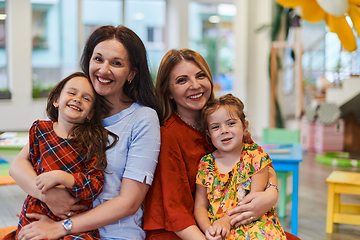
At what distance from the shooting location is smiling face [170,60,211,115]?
150 centimetres

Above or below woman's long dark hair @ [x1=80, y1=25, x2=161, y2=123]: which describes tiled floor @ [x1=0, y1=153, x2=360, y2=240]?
below

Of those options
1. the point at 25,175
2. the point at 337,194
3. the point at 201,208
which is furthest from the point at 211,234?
the point at 337,194

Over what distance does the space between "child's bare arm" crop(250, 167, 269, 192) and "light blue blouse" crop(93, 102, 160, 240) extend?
0.38 meters

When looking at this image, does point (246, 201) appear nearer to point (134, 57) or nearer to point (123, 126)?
point (123, 126)

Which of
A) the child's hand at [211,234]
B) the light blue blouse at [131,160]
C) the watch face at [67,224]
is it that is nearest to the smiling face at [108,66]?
the light blue blouse at [131,160]

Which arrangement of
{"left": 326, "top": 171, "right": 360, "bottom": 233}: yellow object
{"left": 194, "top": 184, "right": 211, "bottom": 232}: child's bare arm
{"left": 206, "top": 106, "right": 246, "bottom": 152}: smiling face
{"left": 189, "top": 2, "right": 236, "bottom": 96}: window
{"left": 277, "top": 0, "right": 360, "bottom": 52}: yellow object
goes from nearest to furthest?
{"left": 277, "top": 0, "right": 360, "bottom": 52}: yellow object → {"left": 194, "top": 184, "right": 211, "bottom": 232}: child's bare arm → {"left": 206, "top": 106, "right": 246, "bottom": 152}: smiling face → {"left": 326, "top": 171, "right": 360, "bottom": 233}: yellow object → {"left": 189, "top": 2, "right": 236, "bottom": 96}: window

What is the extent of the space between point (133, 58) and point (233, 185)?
617 millimetres

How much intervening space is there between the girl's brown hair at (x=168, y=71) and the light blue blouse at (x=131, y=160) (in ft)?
0.59

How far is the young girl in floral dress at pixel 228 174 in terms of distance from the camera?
53.1 inches

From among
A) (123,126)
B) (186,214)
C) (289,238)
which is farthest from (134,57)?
(289,238)

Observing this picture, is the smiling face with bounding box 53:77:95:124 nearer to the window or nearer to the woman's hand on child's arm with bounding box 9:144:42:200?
the woman's hand on child's arm with bounding box 9:144:42:200

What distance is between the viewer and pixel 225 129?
1465 mm

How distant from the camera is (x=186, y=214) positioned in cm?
135

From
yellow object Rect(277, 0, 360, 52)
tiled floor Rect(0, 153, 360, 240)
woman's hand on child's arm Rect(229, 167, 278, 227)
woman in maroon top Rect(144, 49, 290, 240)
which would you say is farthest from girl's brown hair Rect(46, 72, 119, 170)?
tiled floor Rect(0, 153, 360, 240)
